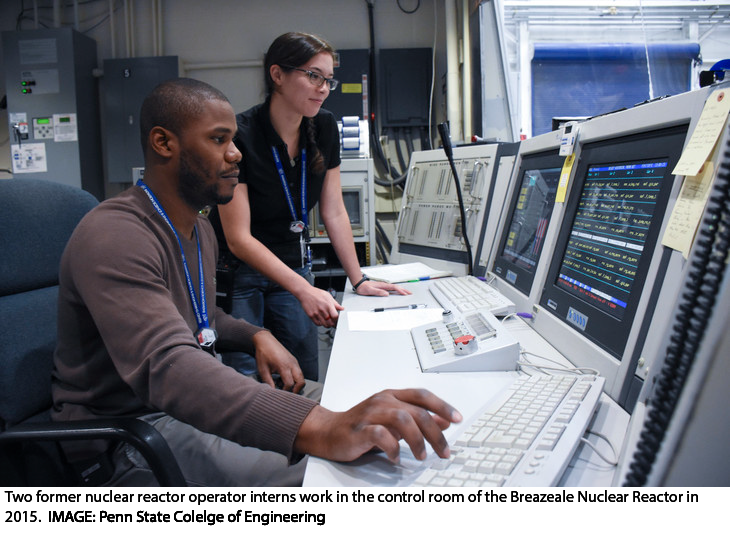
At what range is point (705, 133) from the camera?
66cm

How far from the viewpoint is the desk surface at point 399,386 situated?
0.58 m

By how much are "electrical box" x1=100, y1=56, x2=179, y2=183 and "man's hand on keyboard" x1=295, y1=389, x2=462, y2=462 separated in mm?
3419

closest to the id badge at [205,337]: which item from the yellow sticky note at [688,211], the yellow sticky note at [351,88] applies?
the yellow sticky note at [688,211]

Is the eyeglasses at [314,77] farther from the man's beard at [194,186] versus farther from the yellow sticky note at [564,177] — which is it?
the yellow sticky note at [564,177]

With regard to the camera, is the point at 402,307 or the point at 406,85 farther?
the point at 406,85

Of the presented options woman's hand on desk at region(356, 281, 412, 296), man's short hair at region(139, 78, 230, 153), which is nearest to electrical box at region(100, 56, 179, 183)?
woman's hand on desk at region(356, 281, 412, 296)

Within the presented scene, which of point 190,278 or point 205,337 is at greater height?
point 190,278

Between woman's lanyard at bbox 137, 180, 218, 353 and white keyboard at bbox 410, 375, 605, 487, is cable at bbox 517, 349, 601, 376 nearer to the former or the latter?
white keyboard at bbox 410, 375, 605, 487

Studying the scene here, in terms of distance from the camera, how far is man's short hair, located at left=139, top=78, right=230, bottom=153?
95cm

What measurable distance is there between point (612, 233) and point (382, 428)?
1.93 ft

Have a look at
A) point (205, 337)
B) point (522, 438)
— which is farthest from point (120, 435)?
point (522, 438)

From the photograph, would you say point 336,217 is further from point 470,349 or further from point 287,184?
point 470,349
